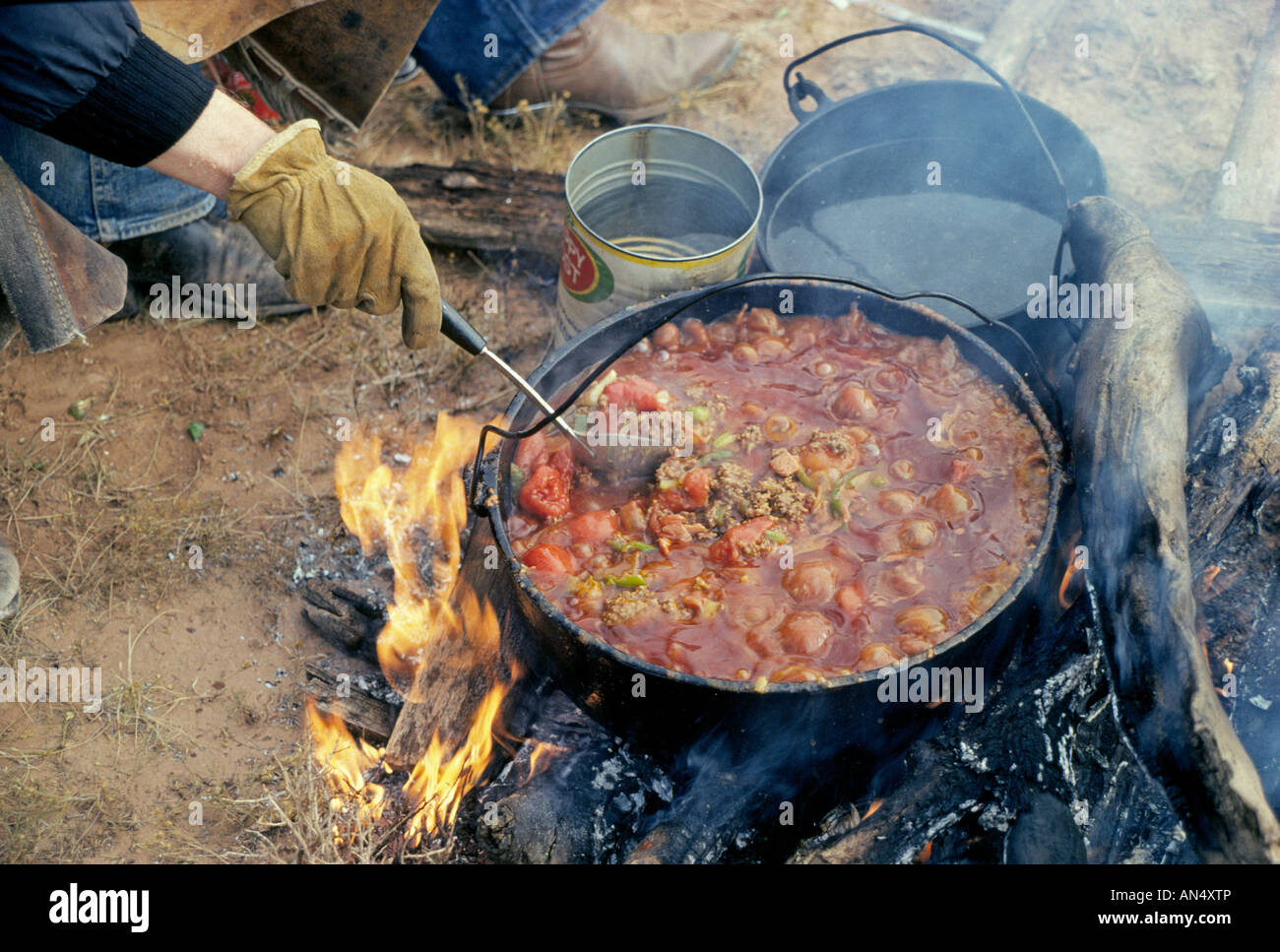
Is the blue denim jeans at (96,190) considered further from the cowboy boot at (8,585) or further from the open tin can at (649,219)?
the open tin can at (649,219)

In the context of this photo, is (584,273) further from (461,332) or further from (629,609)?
(629,609)

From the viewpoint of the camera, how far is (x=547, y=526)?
9.96 feet

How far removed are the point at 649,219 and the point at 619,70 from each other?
7.02 feet

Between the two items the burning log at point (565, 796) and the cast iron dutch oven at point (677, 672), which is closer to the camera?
the cast iron dutch oven at point (677, 672)

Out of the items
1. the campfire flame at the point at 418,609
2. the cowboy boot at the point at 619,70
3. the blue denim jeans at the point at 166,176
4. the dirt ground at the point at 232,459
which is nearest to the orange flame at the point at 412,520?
the campfire flame at the point at 418,609

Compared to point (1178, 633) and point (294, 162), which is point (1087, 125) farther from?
point (294, 162)

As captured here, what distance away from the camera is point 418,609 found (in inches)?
150

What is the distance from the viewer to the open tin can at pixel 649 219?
3439 mm

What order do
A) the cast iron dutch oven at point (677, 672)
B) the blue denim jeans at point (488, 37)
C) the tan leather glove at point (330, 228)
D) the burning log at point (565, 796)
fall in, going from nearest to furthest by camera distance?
the cast iron dutch oven at point (677, 672) < the tan leather glove at point (330, 228) < the burning log at point (565, 796) < the blue denim jeans at point (488, 37)

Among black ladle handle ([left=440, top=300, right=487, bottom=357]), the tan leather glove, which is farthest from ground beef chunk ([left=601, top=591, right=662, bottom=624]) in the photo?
the tan leather glove

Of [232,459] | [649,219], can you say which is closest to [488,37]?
[649,219]

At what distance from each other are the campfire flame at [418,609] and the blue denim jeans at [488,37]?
7.59 ft
